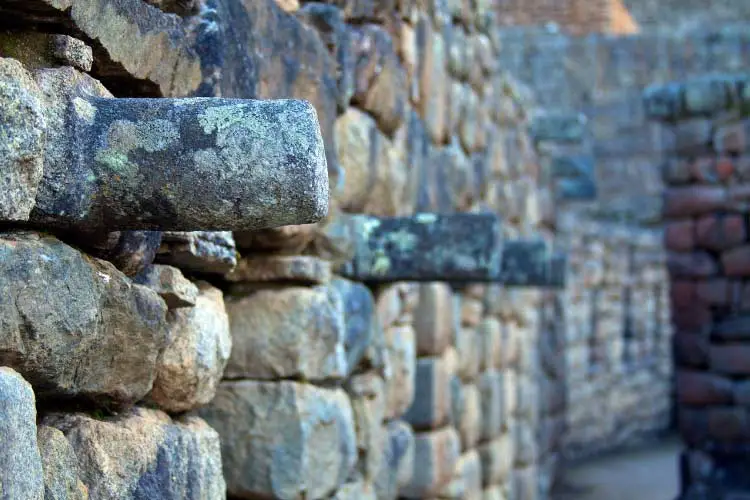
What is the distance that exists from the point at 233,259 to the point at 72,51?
691 mm

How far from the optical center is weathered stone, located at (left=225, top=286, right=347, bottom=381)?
2.53 metres

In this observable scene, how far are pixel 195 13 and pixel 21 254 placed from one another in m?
0.76

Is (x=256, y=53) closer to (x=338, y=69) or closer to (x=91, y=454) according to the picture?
(x=338, y=69)

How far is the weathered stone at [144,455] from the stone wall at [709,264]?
661cm

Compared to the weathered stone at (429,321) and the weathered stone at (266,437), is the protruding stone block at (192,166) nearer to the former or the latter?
the weathered stone at (266,437)

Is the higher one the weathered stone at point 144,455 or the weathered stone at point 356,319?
the weathered stone at point 356,319

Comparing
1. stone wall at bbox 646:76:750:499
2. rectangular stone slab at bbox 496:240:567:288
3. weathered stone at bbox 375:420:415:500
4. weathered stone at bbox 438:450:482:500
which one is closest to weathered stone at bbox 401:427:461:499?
weathered stone at bbox 438:450:482:500

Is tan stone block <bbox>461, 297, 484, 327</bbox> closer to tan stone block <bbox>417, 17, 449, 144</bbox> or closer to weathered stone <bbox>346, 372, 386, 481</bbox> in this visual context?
tan stone block <bbox>417, 17, 449, 144</bbox>

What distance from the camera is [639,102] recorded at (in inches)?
608

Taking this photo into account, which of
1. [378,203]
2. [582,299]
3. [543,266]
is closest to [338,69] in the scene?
[378,203]

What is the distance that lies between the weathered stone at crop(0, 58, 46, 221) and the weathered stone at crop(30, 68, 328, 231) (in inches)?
2.7

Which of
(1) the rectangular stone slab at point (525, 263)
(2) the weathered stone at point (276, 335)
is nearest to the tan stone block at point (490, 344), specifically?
(1) the rectangular stone slab at point (525, 263)

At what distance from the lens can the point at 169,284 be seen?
1.88 meters

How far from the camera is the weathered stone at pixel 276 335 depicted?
8.31 feet
